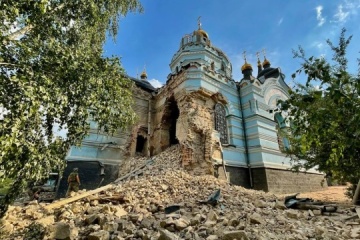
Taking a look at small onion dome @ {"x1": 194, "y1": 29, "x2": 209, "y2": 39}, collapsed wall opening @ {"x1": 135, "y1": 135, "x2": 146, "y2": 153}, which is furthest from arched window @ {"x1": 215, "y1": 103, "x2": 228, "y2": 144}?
small onion dome @ {"x1": 194, "y1": 29, "x2": 209, "y2": 39}

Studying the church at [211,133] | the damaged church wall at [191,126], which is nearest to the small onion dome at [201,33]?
the church at [211,133]

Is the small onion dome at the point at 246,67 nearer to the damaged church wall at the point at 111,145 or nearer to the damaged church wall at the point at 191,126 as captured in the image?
the damaged church wall at the point at 191,126

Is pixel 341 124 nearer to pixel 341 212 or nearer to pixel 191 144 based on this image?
pixel 341 212

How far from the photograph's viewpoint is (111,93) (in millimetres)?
5578

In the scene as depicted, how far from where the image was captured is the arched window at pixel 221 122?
41.3ft

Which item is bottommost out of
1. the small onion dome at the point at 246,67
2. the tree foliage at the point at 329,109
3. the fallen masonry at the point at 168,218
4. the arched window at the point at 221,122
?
the fallen masonry at the point at 168,218

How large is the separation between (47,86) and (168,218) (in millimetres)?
3860

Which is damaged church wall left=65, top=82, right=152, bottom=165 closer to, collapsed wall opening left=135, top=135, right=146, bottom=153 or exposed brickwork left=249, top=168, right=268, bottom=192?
collapsed wall opening left=135, top=135, right=146, bottom=153

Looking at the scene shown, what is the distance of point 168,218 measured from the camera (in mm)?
4398

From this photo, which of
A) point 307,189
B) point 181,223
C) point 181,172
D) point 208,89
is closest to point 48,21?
point 181,223

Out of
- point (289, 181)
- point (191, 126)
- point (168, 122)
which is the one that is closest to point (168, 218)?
point (191, 126)

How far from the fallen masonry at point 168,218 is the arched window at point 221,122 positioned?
510 cm

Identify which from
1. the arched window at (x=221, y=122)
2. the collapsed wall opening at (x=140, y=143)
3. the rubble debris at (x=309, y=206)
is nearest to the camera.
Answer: the rubble debris at (x=309, y=206)

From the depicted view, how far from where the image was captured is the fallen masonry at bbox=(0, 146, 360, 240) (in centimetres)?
363
